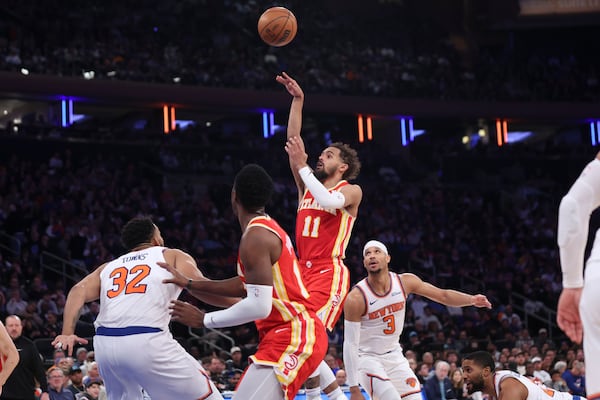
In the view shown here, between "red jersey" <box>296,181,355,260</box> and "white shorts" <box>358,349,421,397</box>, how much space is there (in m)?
1.38

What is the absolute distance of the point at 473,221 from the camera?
28.0 metres

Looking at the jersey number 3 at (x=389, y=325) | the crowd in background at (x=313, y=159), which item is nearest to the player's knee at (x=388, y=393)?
the jersey number 3 at (x=389, y=325)

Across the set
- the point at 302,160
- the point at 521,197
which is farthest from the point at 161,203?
the point at 302,160

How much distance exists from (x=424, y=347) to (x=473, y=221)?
11.4 m

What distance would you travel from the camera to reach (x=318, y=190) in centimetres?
728

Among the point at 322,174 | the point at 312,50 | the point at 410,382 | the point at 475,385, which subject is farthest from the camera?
the point at 312,50

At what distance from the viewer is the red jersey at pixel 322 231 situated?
7652mm

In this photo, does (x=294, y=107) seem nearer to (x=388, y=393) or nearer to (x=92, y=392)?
(x=388, y=393)

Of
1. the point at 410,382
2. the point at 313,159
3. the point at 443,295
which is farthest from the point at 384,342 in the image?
the point at 313,159

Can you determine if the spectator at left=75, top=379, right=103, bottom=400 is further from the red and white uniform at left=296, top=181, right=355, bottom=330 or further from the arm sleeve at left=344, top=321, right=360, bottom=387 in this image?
the red and white uniform at left=296, top=181, right=355, bottom=330

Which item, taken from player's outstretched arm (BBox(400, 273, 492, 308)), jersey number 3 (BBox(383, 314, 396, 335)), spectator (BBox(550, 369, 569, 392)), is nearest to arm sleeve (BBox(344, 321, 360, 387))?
jersey number 3 (BBox(383, 314, 396, 335))

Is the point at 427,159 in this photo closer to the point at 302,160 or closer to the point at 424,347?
the point at 424,347

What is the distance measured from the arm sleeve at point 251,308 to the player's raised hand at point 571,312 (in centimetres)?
169

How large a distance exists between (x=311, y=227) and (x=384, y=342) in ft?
5.57
